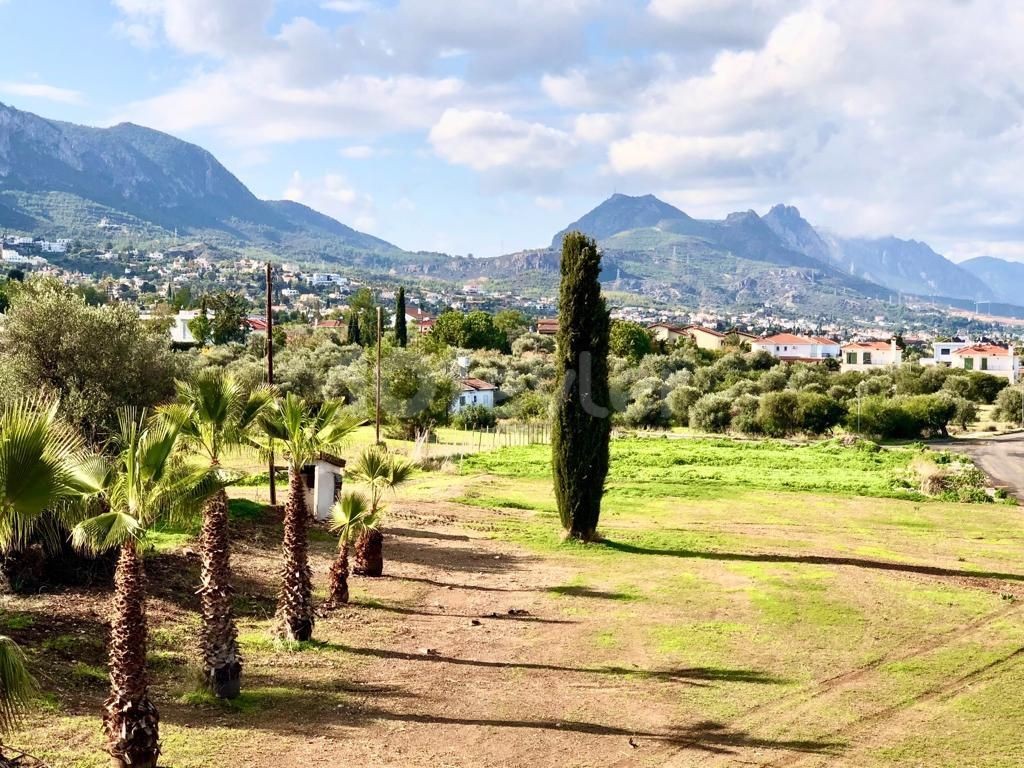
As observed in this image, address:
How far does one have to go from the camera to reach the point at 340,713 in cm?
1122

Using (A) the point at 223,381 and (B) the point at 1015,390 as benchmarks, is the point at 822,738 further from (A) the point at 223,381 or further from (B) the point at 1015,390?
(B) the point at 1015,390

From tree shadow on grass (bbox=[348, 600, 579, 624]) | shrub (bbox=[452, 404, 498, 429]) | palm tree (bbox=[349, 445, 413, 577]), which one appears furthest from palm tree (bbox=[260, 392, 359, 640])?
shrub (bbox=[452, 404, 498, 429])

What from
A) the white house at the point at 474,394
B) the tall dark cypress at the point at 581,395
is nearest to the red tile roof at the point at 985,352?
the white house at the point at 474,394

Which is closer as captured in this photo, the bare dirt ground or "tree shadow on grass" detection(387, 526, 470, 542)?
the bare dirt ground

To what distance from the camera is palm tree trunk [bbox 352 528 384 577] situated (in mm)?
18250

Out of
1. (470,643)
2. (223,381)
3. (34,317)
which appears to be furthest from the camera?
(34,317)

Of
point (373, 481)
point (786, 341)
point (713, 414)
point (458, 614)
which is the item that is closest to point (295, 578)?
point (458, 614)

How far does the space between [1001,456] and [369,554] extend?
124ft

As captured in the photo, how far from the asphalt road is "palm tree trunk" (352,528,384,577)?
946 inches

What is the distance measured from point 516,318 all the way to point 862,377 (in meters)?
53.4

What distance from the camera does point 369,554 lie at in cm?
1833

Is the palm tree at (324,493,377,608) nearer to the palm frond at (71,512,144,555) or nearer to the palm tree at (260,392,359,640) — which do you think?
the palm tree at (260,392,359,640)

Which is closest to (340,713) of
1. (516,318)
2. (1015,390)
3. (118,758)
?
(118,758)

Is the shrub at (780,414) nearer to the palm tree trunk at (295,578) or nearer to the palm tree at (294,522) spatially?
the palm tree at (294,522)
